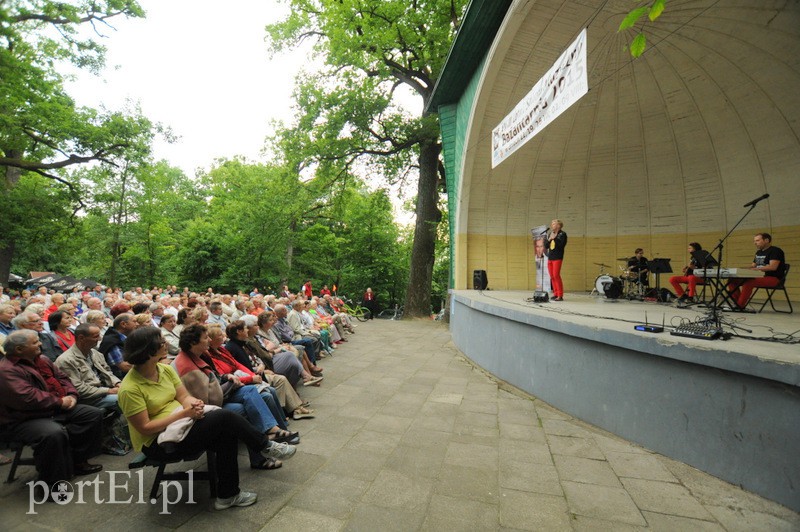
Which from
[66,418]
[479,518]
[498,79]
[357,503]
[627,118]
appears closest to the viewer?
[479,518]

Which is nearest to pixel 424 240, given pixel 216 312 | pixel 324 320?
pixel 324 320

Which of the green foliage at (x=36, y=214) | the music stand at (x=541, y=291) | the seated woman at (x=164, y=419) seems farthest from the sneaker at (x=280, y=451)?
the green foliage at (x=36, y=214)

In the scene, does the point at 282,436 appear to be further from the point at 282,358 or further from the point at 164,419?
the point at 282,358

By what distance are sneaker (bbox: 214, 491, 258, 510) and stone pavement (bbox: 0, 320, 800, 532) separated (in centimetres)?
4

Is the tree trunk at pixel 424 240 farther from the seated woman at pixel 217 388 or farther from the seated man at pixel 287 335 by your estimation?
the seated woman at pixel 217 388

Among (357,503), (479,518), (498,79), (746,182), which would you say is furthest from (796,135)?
(357,503)

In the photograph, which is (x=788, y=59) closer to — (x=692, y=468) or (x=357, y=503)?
(x=692, y=468)

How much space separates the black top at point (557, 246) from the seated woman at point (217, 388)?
5.68 metres

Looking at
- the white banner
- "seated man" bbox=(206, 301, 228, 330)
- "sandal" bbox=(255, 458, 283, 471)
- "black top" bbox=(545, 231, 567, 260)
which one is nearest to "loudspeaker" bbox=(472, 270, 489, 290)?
"black top" bbox=(545, 231, 567, 260)

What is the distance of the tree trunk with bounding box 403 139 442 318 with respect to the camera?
14656mm

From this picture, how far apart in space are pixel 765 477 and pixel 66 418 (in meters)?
5.26

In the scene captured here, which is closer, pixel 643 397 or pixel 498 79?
pixel 643 397

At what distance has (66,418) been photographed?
302 cm

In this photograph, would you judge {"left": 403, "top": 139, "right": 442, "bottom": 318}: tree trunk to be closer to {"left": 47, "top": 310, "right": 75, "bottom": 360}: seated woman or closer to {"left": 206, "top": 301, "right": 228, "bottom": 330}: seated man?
{"left": 206, "top": 301, "right": 228, "bottom": 330}: seated man
